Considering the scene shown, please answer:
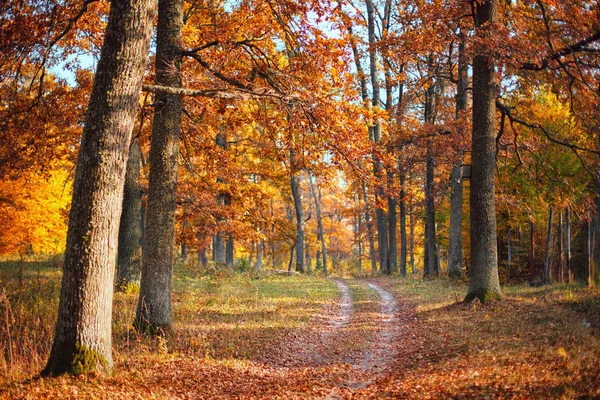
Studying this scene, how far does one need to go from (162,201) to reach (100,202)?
10.3ft

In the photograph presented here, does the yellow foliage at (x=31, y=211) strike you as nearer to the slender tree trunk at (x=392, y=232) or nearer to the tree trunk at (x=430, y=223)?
the slender tree trunk at (x=392, y=232)

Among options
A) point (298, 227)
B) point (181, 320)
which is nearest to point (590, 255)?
point (181, 320)

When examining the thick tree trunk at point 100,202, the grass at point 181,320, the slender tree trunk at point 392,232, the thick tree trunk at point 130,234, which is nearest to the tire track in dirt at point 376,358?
the grass at point 181,320

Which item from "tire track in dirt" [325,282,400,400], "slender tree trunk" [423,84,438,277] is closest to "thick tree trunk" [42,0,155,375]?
"tire track in dirt" [325,282,400,400]

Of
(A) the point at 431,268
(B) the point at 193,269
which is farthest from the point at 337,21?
(A) the point at 431,268

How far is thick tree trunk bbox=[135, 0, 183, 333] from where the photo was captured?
928 cm

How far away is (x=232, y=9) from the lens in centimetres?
1177

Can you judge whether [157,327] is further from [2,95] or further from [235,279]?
[235,279]

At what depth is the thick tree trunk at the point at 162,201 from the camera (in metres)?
9.28

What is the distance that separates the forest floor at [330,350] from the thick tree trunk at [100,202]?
0.43 meters

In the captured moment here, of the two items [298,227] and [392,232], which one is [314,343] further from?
[298,227]

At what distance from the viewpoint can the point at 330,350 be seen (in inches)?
365

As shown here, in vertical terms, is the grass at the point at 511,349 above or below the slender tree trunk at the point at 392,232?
below

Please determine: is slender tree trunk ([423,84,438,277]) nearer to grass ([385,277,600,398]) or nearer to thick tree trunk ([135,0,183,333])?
grass ([385,277,600,398])
